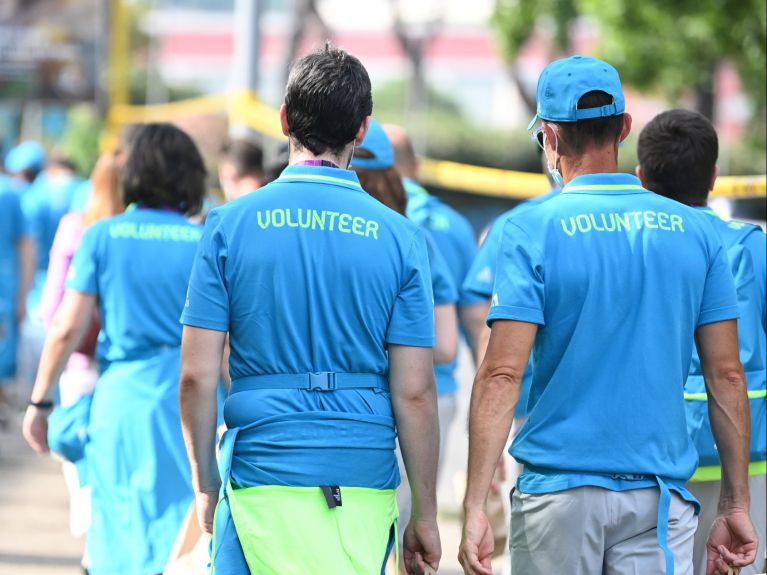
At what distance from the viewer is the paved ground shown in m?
7.34

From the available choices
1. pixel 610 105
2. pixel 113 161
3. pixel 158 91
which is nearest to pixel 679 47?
pixel 113 161

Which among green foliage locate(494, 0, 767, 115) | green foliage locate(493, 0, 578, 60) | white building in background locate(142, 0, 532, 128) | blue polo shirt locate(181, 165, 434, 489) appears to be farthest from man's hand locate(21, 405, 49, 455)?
white building in background locate(142, 0, 532, 128)

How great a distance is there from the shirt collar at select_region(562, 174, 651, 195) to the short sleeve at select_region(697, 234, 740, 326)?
27 cm

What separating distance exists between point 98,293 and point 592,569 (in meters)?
2.46

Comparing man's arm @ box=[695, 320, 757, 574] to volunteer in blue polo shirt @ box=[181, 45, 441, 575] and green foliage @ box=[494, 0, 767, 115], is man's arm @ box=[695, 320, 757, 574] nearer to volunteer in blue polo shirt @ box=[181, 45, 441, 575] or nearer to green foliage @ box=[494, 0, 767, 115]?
volunteer in blue polo shirt @ box=[181, 45, 441, 575]

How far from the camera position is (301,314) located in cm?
346

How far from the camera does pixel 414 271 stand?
3582 mm

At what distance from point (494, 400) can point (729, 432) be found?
0.70 meters

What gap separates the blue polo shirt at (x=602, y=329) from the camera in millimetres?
3525

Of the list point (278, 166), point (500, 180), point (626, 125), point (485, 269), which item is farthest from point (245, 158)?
A: point (500, 180)

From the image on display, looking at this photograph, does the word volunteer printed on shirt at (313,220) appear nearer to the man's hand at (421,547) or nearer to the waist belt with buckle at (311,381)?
the waist belt with buckle at (311,381)

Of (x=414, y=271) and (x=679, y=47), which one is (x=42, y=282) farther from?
(x=679, y=47)

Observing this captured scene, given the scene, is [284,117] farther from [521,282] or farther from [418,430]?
[418,430]

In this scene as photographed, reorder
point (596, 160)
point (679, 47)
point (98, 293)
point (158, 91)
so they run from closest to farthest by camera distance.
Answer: point (596, 160) → point (98, 293) → point (679, 47) → point (158, 91)
